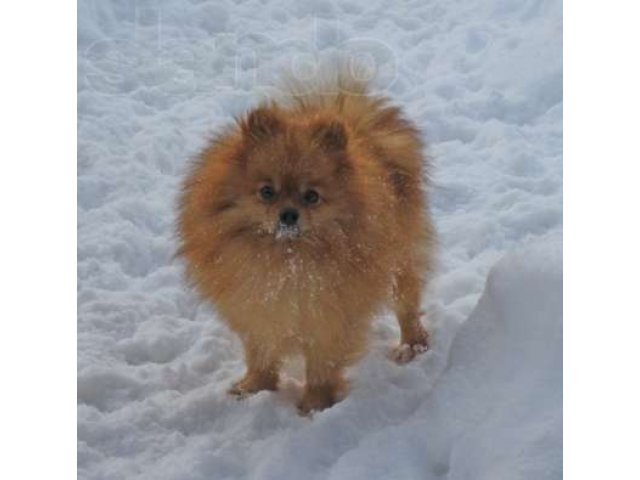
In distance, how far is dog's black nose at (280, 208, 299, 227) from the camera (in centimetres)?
245

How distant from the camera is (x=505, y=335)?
2.53 metres

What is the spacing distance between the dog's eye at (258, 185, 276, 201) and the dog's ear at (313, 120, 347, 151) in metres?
0.17

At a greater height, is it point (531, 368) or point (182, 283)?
point (182, 283)

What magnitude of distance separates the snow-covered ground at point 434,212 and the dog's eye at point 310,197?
29 centimetres

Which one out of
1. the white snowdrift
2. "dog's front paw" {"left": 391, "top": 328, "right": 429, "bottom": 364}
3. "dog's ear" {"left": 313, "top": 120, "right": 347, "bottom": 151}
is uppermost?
"dog's ear" {"left": 313, "top": 120, "right": 347, "bottom": 151}

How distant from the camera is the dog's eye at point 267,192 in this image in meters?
2.46

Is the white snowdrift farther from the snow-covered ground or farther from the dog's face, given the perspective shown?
the dog's face

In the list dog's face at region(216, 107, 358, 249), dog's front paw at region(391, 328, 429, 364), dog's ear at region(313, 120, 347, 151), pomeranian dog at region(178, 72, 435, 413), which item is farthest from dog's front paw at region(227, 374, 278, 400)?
dog's ear at region(313, 120, 347, 151)

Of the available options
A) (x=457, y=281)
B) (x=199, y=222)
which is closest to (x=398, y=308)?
(x=457, y=281)

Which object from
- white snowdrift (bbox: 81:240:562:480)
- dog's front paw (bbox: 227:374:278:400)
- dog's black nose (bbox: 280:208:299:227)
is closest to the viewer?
white snowdrift (bbox: 81:240:562:480)

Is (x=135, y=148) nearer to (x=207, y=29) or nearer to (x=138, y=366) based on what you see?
(x=207, y=29)

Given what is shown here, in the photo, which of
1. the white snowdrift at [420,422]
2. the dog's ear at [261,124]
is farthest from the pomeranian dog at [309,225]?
the white snowdrift at [420,422]
